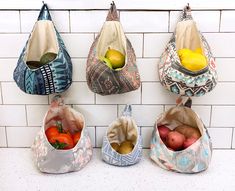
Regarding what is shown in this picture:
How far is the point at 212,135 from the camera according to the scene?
1.00m

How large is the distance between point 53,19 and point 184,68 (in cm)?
40

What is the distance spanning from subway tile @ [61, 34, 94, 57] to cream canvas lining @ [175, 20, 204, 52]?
250 mm

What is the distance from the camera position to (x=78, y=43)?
2.99ft

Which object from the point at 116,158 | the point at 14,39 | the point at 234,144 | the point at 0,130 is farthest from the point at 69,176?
the point at 234,144

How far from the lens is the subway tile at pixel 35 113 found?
3.20 ft

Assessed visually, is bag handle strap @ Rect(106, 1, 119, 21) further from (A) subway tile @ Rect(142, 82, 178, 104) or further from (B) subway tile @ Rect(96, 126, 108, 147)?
(B) subway tile @ Rect(96, 126, 108, 147)

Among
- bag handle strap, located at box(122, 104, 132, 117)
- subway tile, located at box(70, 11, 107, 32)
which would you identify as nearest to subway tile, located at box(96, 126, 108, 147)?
bag handle strap, located at box(122, 104, 132, 117)

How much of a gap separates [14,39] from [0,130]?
1.00 ft

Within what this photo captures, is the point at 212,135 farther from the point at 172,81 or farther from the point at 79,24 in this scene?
the point at 79,24

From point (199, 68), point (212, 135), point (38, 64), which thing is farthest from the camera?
point (212, 135)

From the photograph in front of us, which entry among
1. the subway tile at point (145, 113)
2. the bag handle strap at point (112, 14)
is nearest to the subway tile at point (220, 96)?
the subway tile at point (145, 113)

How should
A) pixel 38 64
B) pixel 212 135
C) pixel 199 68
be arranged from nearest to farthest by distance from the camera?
1. pixel 199 68
2. pixel 38 64
3. pixel 212 135

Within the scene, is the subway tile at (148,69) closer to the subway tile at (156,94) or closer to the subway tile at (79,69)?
the subway tile at (156,94)

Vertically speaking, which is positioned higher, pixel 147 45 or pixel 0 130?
pixel 147 45
